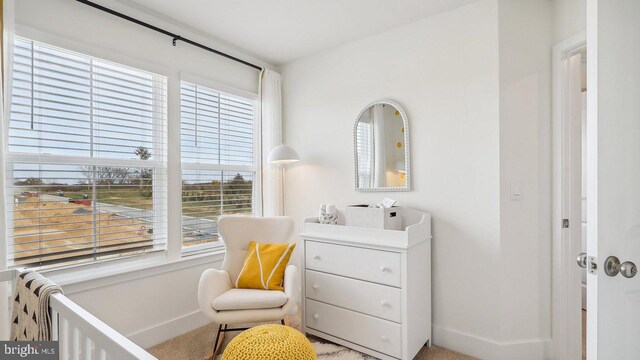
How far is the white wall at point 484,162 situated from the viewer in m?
2.09

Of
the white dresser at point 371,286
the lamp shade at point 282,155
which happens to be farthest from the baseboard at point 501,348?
the lamp shade at point 282,155

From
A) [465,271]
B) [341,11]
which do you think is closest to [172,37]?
[341,11]

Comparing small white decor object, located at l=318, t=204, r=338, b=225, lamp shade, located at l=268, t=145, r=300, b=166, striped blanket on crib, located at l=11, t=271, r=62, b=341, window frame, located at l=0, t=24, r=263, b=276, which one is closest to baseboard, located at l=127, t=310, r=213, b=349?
window frame, located at l=0, t=24, r=263, b=276

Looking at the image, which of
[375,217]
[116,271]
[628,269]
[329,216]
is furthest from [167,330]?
[628,269]

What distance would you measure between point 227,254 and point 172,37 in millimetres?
1805

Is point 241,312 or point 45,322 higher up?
point 45,322

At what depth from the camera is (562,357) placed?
2.01m

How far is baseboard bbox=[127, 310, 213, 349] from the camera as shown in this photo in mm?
2238

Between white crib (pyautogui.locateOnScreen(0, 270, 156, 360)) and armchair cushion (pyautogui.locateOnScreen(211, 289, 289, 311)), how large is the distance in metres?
0.97

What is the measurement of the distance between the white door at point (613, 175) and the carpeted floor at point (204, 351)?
1284 mm

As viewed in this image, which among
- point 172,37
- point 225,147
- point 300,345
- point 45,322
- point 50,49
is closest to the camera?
point 45,322

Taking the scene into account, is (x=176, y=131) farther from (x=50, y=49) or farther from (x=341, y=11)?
(x=341, y=11)

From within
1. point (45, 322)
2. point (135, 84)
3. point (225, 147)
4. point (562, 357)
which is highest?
point (135, 84)

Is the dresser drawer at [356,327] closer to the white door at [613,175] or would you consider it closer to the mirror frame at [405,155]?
the mirror frame at [405,155]
